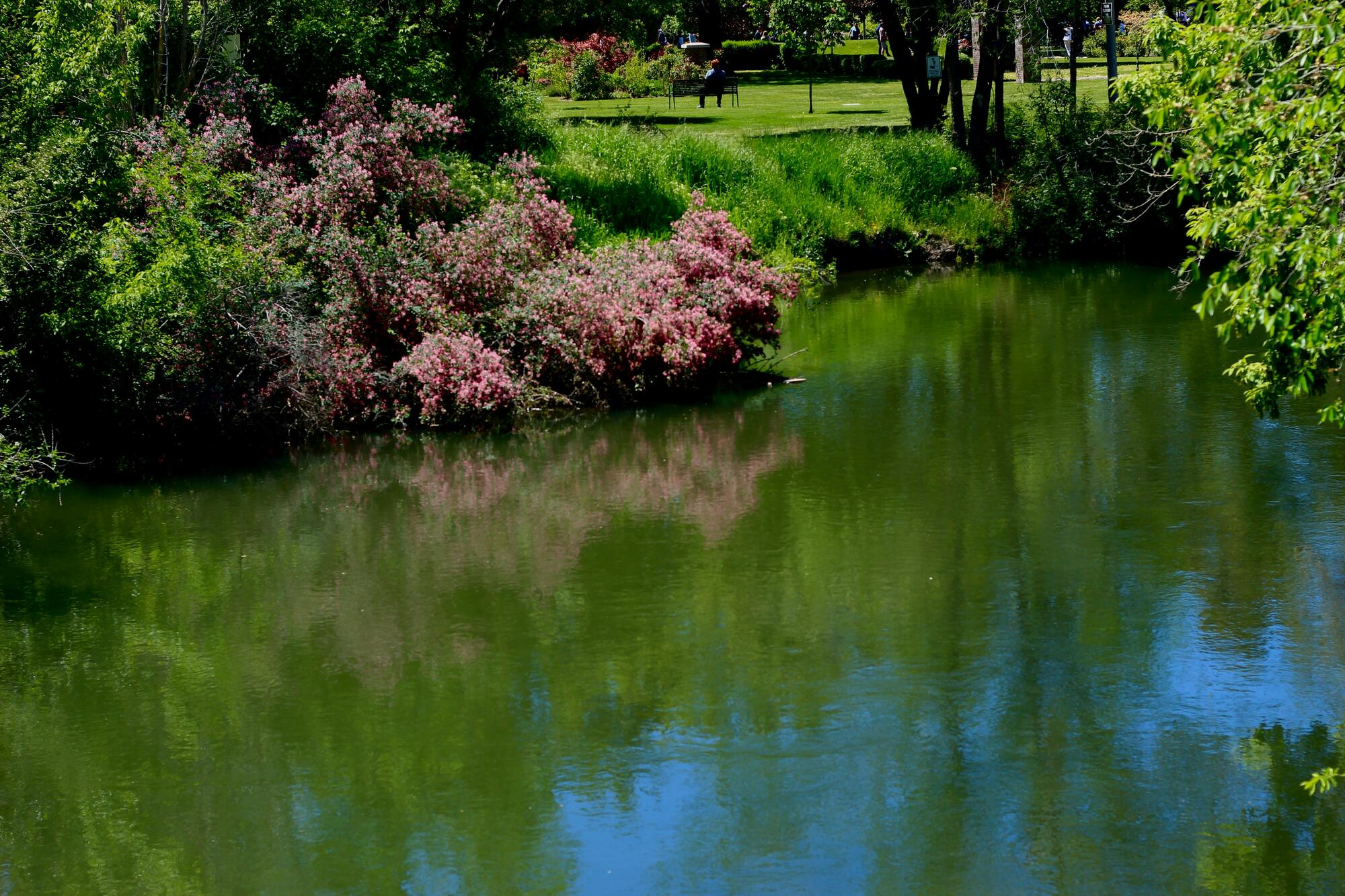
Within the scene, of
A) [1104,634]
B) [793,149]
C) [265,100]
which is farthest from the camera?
[793,149]

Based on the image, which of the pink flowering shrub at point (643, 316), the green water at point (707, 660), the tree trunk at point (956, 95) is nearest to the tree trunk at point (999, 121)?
the tree trunk at point (956, 95)

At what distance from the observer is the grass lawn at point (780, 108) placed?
36.6 m

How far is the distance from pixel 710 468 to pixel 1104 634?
5597 millimetres

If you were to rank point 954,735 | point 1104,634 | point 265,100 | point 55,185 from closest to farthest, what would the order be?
point 954,735 < point 1104,634 < point 55,185 < point 265,100

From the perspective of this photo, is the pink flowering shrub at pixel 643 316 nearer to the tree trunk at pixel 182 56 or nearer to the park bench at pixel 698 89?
the tree trunk at pixel 182 56

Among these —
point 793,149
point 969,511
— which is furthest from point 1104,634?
point 793,149

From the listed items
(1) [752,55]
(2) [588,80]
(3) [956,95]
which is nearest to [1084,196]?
(3) [956,95]

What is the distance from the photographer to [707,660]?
1052 centimetres

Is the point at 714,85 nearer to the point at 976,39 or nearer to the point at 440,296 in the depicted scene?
the point at 976,39

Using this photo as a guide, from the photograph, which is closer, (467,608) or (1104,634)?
(1104,634)

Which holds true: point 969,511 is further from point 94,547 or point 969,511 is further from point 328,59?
point 328,59

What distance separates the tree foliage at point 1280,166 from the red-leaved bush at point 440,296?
361 inches

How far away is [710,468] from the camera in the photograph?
15430 mm

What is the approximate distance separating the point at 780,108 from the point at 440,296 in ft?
84.1
